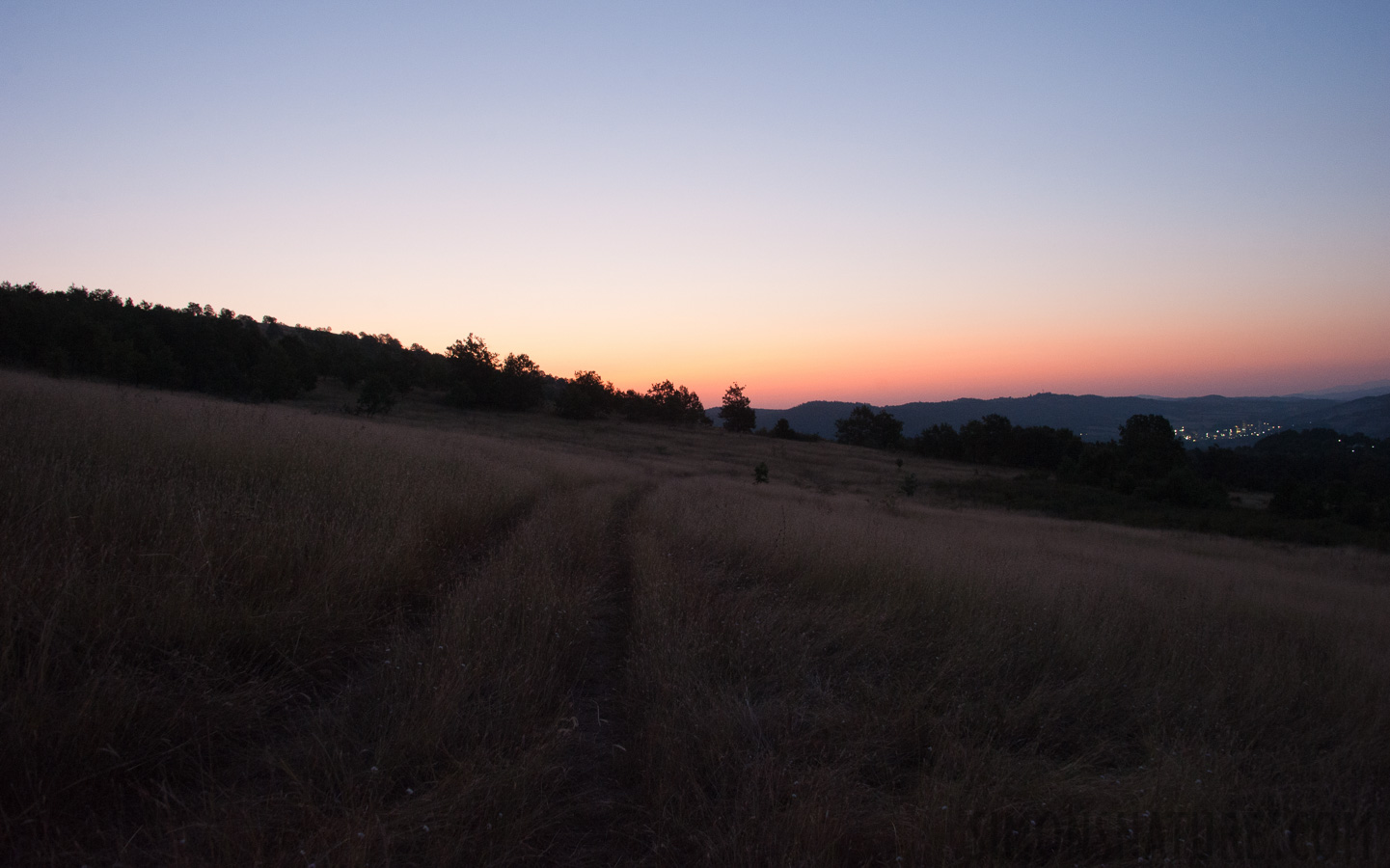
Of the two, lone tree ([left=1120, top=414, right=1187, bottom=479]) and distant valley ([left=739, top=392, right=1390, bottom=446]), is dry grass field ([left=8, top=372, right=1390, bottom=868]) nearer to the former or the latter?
lone tree ([left=1120, top=414, right=1187, bottom=479])

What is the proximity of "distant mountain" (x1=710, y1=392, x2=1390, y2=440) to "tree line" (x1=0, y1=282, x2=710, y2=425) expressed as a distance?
64.5 metres

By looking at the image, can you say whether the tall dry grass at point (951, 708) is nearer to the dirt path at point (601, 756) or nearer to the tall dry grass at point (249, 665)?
the dirt path at point (601, 756)

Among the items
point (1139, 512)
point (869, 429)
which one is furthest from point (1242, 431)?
point (1139, 512)

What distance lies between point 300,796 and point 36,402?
6.72 m

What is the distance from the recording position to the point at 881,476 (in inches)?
1806

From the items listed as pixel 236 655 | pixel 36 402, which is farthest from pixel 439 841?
pixel 36 402

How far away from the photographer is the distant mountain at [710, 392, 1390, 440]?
131m

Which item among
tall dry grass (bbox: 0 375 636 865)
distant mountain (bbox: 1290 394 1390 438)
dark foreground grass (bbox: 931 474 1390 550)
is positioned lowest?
dark foreground grass (bbox: 931 474 1390 550)

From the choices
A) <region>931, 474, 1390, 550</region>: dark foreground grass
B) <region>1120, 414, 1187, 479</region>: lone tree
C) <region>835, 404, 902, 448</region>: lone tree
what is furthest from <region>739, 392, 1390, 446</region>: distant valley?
<region>931, 474, 1390, 550</region>: dark foreground grass

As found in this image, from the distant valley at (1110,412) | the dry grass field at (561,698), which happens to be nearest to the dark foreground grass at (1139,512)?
the dry grass field at (561,698)

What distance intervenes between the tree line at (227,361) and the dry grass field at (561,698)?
3304cm

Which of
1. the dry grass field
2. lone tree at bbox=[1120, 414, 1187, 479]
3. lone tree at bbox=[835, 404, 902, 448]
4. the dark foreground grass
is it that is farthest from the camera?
lone tree at bbox=[835, 404, 902, 448]

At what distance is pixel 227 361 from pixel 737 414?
59323mm

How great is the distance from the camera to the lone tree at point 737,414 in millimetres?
88500
